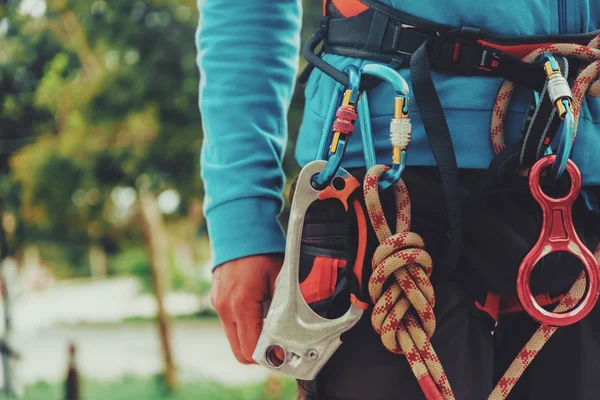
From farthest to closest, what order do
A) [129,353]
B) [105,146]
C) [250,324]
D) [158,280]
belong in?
[129,353]
[158,280]
[105,146]
[250,324]

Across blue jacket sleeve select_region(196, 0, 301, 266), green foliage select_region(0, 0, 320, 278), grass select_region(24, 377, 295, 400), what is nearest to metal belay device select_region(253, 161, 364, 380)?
blue jacket sleeve select_region(196, 0, 301, 266)

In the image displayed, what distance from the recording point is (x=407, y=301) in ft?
2.72

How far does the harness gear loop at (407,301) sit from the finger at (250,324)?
0.20 meters

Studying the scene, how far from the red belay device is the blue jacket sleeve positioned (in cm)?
13

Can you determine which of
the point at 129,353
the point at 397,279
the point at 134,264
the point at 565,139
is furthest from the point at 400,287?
the point at 134,264

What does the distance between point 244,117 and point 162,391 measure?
6.07m

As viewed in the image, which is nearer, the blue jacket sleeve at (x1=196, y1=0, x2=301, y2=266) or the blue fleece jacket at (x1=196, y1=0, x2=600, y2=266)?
the blue fleece jacket at (x1=196, y1=0, x2=600, y2=266)

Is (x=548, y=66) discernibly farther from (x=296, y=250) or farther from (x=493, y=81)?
(x=296, y=250)

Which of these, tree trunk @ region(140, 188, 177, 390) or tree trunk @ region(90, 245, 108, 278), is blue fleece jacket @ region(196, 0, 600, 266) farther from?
tree trunk @ region(90, 245, 108, 278)

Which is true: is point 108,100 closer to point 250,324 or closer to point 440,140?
point 250,324

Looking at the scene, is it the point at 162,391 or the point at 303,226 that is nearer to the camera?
the point at 303,226

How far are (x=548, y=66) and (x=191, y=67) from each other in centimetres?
416

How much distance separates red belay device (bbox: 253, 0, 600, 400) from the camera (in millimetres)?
823

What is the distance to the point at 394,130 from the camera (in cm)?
84
